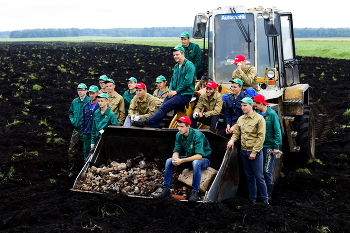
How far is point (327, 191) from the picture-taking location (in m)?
9.20

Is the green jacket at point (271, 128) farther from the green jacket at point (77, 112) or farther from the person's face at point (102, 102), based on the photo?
the green jacket at point (77, 112)

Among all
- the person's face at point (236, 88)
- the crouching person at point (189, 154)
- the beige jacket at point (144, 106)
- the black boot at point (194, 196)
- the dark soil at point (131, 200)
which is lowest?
the dark soil at point (131, 200)

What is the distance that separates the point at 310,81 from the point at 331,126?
468 inches

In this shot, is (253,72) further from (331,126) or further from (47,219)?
(331,126)

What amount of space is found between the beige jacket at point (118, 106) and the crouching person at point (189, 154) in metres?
2.27

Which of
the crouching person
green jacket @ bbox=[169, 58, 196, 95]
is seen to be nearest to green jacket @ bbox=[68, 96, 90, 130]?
green jacket @ bbox=[169, 58, 196, 95]

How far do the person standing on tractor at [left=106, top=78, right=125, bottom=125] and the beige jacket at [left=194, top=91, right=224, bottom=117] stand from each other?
1717 mm

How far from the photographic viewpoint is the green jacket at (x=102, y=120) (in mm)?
9312

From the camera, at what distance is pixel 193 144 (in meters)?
8.00


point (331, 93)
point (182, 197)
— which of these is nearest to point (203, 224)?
point (182, 197)

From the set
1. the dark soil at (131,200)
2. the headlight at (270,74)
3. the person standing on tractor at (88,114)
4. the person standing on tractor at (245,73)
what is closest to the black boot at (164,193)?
the dark soil at (131,200)

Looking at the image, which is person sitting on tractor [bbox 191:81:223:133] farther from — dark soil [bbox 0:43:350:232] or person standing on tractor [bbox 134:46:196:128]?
dark soil [bbox 0:43:350:232]

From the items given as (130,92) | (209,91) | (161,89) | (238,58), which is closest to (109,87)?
(130,92)

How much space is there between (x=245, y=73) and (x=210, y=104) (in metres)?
1.00
